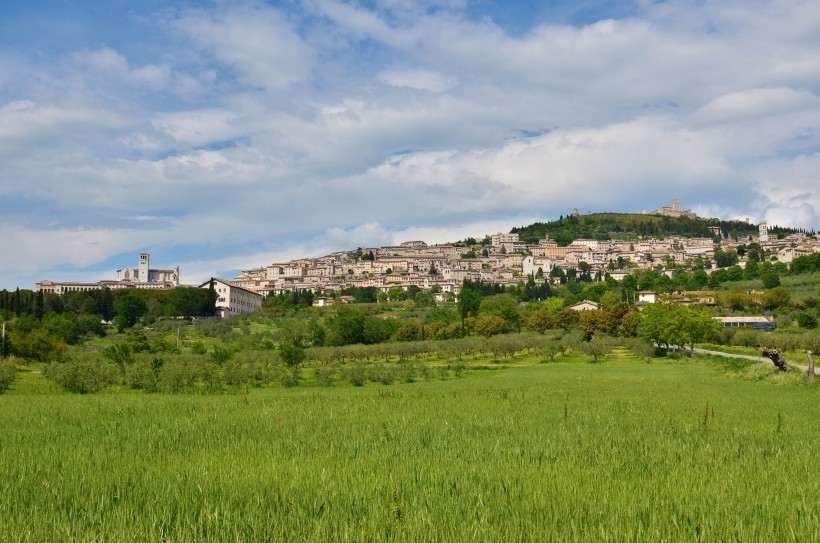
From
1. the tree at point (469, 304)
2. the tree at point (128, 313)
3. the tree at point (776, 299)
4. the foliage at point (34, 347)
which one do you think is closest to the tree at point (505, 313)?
the tree at point (469, 304)

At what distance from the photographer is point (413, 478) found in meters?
8.26

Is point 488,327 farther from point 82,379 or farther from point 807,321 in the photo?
point 82,379

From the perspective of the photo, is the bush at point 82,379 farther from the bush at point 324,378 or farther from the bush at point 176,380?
the bush at point 324,378

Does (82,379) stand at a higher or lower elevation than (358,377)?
higher

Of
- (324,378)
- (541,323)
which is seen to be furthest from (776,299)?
(324,378)

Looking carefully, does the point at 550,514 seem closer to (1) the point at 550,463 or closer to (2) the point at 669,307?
(1) the point at 550,463

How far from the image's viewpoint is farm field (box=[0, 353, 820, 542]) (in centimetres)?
609

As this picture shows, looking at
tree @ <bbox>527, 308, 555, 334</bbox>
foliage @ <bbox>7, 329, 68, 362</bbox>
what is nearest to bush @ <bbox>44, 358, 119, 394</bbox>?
foliage @ <bbox>7, 329, 68, 362</bbox>

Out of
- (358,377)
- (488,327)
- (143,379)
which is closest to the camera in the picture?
(143,379)

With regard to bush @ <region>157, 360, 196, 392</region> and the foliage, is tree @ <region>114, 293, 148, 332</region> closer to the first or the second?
the foliage

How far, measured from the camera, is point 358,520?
21.0 feet

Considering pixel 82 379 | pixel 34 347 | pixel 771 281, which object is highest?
pixel 771 281

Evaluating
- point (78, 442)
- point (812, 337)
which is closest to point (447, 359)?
point (812, 337)

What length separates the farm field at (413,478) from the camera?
6.09 m
